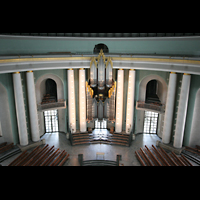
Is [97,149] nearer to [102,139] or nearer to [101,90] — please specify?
[102,139]

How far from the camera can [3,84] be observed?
14.9 meters

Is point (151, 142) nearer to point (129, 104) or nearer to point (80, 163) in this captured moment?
point (129, 104)

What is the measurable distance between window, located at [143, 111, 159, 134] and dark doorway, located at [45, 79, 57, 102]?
10481mm

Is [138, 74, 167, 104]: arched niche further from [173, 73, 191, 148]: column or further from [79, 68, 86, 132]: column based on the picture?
[79, 68, 86, 132]: column

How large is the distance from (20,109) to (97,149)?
8.12m

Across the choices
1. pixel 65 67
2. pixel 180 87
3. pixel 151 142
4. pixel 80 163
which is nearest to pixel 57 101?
pixel 65 67

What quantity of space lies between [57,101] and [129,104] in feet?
25.2

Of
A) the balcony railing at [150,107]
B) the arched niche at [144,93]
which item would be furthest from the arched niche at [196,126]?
the arched niche at [144,93]

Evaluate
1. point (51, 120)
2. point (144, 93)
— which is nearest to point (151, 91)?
point (144, 93)

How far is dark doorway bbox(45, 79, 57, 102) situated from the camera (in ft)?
62.8

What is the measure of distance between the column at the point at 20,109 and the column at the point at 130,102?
10.1m

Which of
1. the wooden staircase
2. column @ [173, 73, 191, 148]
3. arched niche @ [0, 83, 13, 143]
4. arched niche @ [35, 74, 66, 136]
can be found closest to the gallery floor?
the wooden staircase

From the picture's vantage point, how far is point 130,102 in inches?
704

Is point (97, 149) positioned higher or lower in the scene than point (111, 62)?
lower
